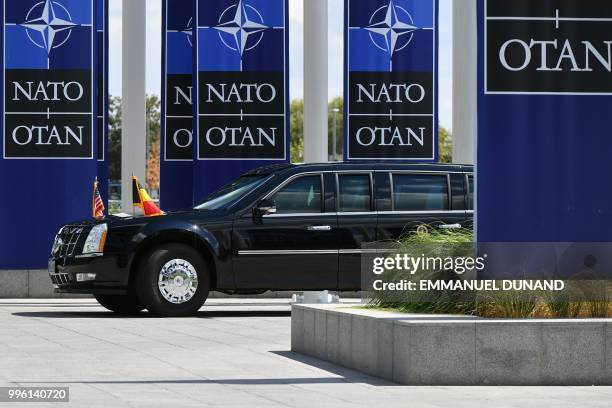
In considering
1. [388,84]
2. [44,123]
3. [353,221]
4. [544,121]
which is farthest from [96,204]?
[544,121]

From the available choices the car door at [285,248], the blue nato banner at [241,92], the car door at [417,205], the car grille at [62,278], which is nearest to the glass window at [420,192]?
the car door at [417,205]

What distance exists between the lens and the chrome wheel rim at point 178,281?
753 inches

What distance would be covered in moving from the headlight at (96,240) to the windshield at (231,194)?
4.07ft

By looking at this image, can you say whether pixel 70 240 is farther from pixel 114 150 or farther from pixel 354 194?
pixel 114 150

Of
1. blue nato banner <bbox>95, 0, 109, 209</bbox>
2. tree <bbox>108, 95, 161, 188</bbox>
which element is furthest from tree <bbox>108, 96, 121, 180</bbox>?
blue nato banner <bbox>95, 0, 109, 209</bbox>

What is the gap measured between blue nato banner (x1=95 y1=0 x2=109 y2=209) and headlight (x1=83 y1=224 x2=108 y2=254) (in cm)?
798

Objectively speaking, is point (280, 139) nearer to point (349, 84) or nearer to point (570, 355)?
point (349, 84)

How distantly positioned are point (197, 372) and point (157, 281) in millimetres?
6631

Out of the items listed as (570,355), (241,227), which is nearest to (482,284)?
(570,355)

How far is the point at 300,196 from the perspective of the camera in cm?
1970

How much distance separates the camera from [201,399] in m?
10.7

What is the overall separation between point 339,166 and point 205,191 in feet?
15.3

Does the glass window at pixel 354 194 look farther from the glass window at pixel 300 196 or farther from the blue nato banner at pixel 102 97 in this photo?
the blue nato banner at pixel 102 97

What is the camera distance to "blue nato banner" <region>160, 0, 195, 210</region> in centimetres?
2906
